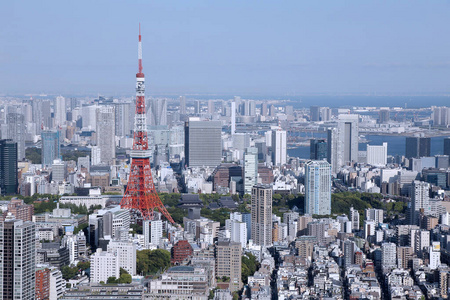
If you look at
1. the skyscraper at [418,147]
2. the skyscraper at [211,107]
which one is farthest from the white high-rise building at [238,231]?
the skyscraper at [211,107]

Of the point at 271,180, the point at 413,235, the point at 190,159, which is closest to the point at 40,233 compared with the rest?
the point at 413,235

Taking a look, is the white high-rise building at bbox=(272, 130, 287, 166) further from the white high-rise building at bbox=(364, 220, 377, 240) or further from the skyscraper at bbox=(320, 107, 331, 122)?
the white high-rise building at bbox=(364, 220, 377, 240)

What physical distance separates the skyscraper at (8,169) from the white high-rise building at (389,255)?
8948 millimetres

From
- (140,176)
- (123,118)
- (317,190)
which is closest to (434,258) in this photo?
(317,190)

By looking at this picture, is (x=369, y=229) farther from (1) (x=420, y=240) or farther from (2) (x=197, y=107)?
(2) (x=197, y=107)

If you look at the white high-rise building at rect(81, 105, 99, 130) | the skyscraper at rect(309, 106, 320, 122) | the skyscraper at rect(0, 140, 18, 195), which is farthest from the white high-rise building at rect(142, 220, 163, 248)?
the skyscraper at rect(309, 106, 320, 122)

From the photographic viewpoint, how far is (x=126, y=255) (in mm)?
10070

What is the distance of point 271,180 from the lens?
62.7ft

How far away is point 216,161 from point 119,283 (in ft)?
44.9

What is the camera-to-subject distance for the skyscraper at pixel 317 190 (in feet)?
50.1

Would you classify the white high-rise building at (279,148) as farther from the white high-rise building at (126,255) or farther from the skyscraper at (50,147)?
the white high-rise building at (126,255)

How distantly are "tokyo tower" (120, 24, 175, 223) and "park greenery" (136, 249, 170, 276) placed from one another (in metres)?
2.71

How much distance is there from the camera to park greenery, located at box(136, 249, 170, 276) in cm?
1005

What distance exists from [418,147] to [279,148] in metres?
4.30
